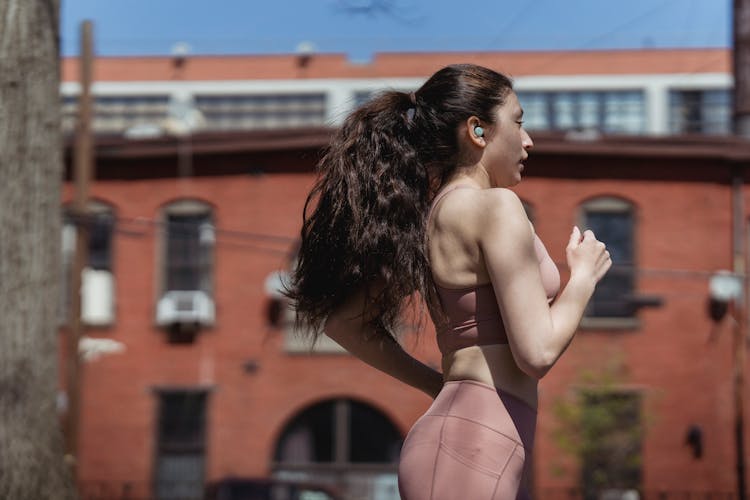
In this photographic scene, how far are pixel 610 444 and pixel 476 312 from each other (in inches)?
899

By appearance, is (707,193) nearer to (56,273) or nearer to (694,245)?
(694,245)

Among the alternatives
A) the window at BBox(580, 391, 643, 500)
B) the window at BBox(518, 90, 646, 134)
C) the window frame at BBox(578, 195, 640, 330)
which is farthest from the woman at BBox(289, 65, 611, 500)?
the window at BBox(518, 90, 646, 134)

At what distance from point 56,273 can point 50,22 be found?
1.21 metres

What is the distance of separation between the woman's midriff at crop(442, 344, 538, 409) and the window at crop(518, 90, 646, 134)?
141 ft

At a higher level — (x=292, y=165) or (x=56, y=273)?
(x=292, y=165)

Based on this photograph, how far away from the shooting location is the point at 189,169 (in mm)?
27125

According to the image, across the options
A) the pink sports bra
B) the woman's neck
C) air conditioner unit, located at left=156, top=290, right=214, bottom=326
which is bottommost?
the pink sports bra

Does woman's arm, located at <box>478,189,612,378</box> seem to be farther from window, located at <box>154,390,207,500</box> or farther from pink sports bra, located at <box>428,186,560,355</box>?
window, located at <box>154,390,207,500</box>

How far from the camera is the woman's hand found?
2.70 metres

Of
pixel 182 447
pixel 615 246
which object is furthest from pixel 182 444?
pixel 615 246

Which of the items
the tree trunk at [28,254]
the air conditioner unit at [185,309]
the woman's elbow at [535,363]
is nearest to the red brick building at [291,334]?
the air conditioner unit at [185,309]

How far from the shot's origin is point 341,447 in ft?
87.2

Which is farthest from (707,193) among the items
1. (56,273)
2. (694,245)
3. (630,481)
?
(56,273)

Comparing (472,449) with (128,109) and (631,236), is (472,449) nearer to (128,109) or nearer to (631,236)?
(631,236)
